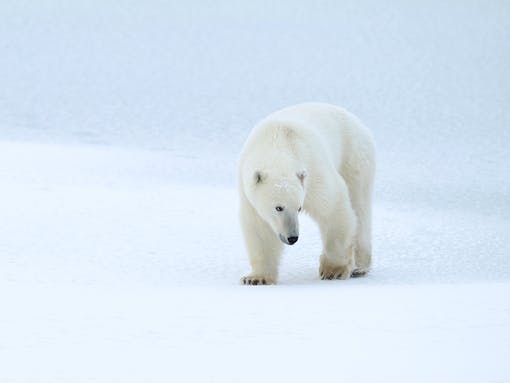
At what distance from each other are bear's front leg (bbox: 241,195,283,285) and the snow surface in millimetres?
176

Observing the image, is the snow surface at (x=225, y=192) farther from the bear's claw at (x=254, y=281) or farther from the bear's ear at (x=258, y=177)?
the bear's ear at (x=258, y=177)

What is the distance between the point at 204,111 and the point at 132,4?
14.5 ft

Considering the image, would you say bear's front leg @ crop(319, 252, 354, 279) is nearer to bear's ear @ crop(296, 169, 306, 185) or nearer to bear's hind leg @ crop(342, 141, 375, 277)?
bear's hind leg @ crop(342, 141, 375, 277)

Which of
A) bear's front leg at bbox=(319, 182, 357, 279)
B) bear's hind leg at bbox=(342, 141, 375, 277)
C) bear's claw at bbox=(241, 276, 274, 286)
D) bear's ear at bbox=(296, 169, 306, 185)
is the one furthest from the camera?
bear's hind leg at bbox=(342, 141, 375, 277)

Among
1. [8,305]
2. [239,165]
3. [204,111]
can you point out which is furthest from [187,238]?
[204,111]

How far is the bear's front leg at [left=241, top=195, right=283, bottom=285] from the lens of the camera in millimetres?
4219

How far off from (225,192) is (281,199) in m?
3.12

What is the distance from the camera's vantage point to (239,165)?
433 cm

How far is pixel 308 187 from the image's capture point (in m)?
4.18

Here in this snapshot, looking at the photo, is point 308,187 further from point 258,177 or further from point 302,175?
point 258,177

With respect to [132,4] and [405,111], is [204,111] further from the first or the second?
[132,4]

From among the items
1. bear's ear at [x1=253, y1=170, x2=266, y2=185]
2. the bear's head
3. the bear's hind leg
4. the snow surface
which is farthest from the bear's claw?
the bear's hind leg

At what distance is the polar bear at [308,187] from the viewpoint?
3.91 metres

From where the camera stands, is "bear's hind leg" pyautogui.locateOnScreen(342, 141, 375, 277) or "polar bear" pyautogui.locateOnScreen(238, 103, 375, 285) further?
"bear's hind leg" pyautogui.locateOnScreen(342, 141, 375, 277)
